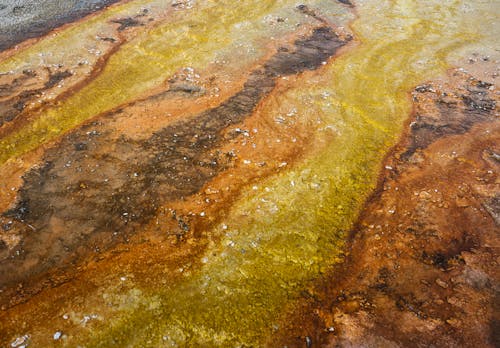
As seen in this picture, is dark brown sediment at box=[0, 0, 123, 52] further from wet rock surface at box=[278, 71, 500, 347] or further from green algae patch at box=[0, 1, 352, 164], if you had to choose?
wet rock surface at box=[278, 71, 500, 347]

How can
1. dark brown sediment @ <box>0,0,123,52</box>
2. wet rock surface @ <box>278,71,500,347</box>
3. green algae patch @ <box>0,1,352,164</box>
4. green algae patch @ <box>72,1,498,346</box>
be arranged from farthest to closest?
dark brown sediment @ <box>0,0,123,52</box> → green algae patch @ <box>0,1,352,164</box> → green algae patch @ <box>72,1,498,346</box> → wet rock surface @ <box>278,71,500,347</box>

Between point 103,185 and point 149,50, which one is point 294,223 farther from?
point 149,50

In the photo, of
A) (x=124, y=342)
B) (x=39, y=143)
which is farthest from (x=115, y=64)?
(x=124, y=342)

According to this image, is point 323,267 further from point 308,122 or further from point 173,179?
point 308,122

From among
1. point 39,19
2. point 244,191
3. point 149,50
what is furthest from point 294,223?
point 39,19

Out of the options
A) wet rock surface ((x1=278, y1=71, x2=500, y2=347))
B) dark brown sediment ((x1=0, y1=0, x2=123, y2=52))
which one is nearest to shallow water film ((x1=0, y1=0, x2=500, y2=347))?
wet rock surface ((x1=278, y1=71, x2=500, y2=347))

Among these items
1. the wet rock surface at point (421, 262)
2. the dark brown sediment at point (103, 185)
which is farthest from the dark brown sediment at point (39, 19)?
the wet rock surface at point (421, 262)
